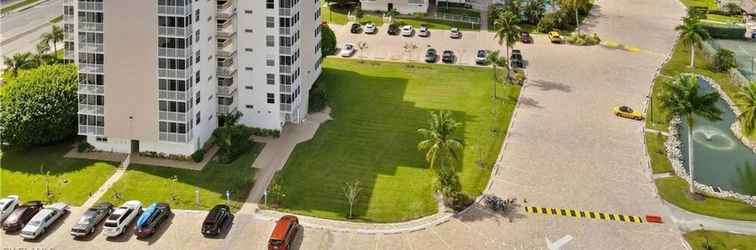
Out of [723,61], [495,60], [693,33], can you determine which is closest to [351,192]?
[495,60]

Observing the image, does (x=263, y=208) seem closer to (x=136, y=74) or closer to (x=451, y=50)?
(x=136, y=74)

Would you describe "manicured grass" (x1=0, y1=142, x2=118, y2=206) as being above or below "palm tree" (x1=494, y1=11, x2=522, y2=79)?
below

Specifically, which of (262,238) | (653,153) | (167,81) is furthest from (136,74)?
(653,153)

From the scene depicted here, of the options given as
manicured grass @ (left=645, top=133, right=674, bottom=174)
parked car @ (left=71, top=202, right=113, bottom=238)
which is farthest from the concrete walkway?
manicured grass @ (left=645, top=133, right=674, bottom=174)

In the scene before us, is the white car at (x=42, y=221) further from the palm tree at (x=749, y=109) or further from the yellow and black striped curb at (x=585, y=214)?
the palm tree at (x=749, y=109)

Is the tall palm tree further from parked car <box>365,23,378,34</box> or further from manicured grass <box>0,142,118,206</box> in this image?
parked car <box>365,23,378,34</box>
